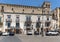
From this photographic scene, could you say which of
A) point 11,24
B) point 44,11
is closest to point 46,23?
point 44,11

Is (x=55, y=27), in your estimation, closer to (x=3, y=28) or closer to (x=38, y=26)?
(x=38, y=26)

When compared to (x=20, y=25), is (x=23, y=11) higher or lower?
higher

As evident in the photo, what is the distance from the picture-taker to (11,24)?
24.8m

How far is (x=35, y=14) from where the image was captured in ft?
87.3

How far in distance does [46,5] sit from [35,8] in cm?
208

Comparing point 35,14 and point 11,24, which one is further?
point 35,14

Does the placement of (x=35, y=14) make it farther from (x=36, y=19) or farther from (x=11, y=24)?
Result: (x=11, y=24)

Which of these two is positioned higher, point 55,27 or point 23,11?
point 23,11

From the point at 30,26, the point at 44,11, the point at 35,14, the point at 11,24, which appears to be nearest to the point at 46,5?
the point at 44,11

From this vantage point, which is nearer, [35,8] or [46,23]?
[46,23]

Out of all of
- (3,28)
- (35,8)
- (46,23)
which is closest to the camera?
(3,28)

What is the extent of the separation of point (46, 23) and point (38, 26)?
1.41 m

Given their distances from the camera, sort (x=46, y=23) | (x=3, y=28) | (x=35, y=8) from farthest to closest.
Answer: (x=35, y=8) < (x=46, y=23) < (x=3, y=28)

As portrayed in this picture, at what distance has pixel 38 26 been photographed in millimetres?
25719
